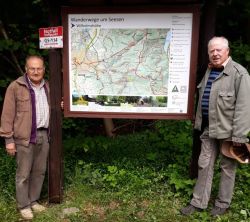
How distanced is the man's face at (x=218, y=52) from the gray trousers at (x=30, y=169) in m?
2.17

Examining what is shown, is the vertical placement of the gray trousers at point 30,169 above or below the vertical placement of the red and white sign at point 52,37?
below

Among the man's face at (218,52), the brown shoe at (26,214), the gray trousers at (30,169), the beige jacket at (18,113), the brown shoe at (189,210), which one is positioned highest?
the man's face at (218,52)

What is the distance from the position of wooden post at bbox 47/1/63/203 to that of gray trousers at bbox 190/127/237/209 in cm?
173

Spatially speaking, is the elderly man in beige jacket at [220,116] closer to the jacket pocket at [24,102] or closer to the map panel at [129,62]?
the map panel at [129,62]

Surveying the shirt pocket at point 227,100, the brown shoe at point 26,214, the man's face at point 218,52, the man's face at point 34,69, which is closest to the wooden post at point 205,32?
the man's face at point 218,52

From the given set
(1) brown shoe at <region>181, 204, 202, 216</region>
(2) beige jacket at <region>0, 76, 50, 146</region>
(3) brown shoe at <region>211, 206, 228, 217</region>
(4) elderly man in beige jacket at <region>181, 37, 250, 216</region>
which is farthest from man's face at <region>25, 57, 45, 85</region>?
(3) brown shoe at <region>211, 206, 228, 217</region>

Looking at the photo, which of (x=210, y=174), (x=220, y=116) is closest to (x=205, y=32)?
(x=220, y=116)

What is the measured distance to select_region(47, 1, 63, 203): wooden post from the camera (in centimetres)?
459

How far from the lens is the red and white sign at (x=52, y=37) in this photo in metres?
4.51

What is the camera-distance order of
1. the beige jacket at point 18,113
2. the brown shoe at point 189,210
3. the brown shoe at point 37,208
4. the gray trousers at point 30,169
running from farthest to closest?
the brown shoe at point 37,208 < the brown shoe at point 189,210 < the gray trousers at point 30,169 < the beige jacket at point 18,113

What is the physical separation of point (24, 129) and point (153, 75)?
1677mm

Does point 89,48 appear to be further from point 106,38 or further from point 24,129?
point 24,129

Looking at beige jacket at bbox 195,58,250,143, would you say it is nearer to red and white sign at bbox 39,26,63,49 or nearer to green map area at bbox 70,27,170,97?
green map area at bbox 70,27,170,97

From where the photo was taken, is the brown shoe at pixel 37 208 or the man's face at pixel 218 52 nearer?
the man's face at pixel 218 52
